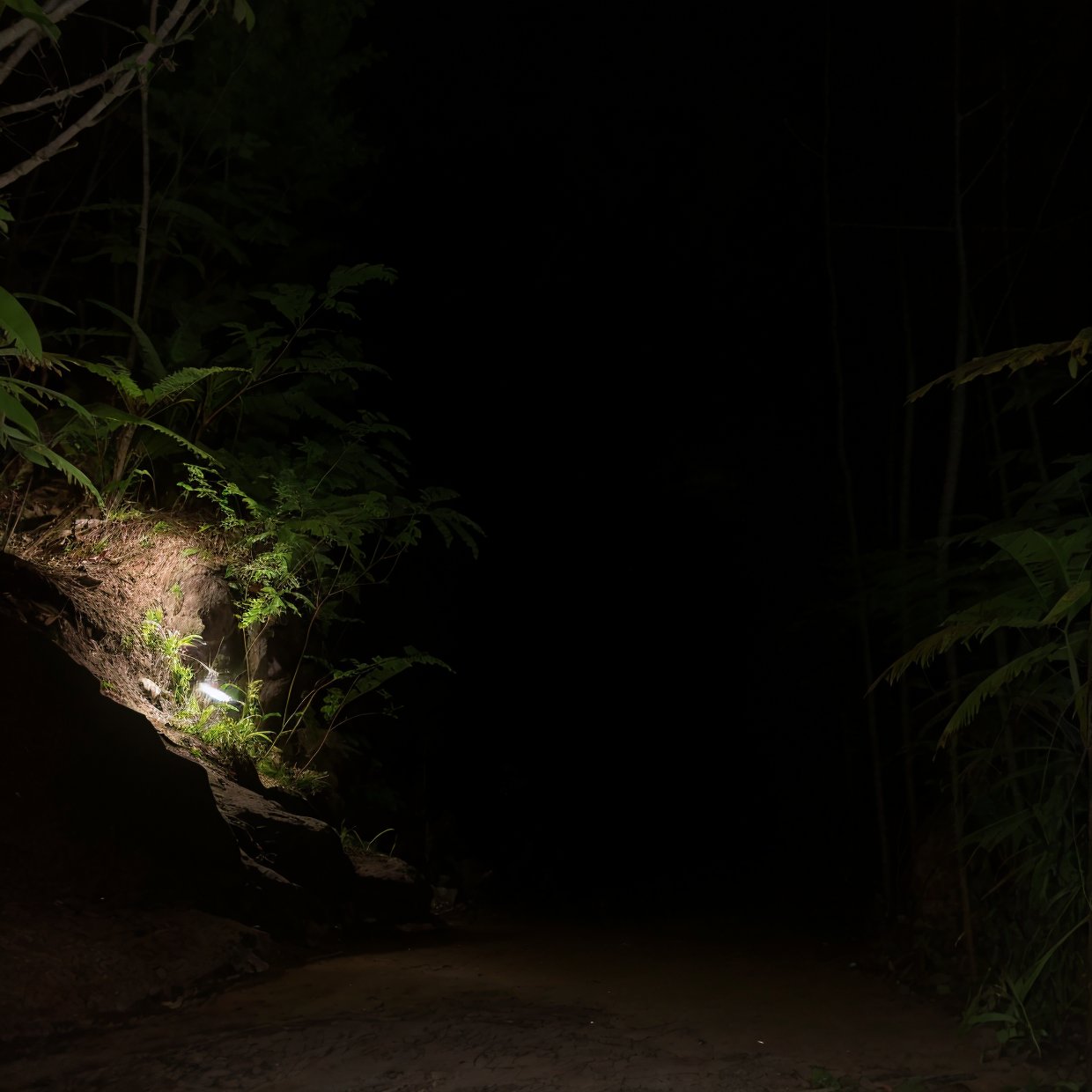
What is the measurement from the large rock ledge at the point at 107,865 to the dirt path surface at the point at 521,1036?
1.05 ft

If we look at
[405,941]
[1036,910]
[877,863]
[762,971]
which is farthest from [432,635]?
[1036,910]

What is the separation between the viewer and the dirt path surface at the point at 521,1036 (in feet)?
12.8

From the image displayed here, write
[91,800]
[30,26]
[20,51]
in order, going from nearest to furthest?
1. [30,26]
2. [20,51]
3. [91,800]

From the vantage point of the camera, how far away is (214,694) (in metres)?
7.90

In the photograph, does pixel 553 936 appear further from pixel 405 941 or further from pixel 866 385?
pixel 866 385

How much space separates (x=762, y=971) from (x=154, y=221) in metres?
8.62

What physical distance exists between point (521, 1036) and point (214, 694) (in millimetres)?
4356

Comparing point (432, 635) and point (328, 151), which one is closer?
point (328, 151)

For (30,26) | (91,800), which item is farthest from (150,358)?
(30,26)

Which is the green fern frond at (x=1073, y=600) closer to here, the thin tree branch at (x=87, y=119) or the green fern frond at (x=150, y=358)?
the thin tree branch at (x=87, y=119)

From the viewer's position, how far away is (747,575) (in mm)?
17703

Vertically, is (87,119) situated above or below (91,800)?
above

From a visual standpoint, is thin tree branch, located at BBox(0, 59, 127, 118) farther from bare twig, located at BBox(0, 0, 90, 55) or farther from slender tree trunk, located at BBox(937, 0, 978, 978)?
slender tree trunk, located at BBox(937, 0, 978, 978)

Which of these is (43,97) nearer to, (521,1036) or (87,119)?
(87,119)
